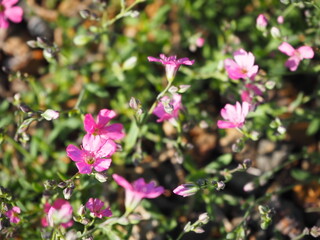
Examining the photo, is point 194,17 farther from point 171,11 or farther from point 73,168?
point 73,168

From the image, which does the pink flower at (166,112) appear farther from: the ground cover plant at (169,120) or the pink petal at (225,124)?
the pink petal at (225,124)

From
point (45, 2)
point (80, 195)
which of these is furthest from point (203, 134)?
point (45, 2)

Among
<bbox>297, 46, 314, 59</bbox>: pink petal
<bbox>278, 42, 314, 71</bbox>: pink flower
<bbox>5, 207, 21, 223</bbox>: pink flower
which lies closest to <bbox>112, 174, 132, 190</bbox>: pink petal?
<bbox>5, 207, 21, 223</bbox>: pink flower

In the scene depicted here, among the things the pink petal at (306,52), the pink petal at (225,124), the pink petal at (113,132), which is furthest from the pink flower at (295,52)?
the pink petal at (113,132)

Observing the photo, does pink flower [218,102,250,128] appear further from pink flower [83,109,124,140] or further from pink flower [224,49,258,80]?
pink flower [83,109,124,140]

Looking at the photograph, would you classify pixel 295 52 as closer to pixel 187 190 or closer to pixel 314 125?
pixel 314 125

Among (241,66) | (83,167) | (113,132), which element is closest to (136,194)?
(83,167)
